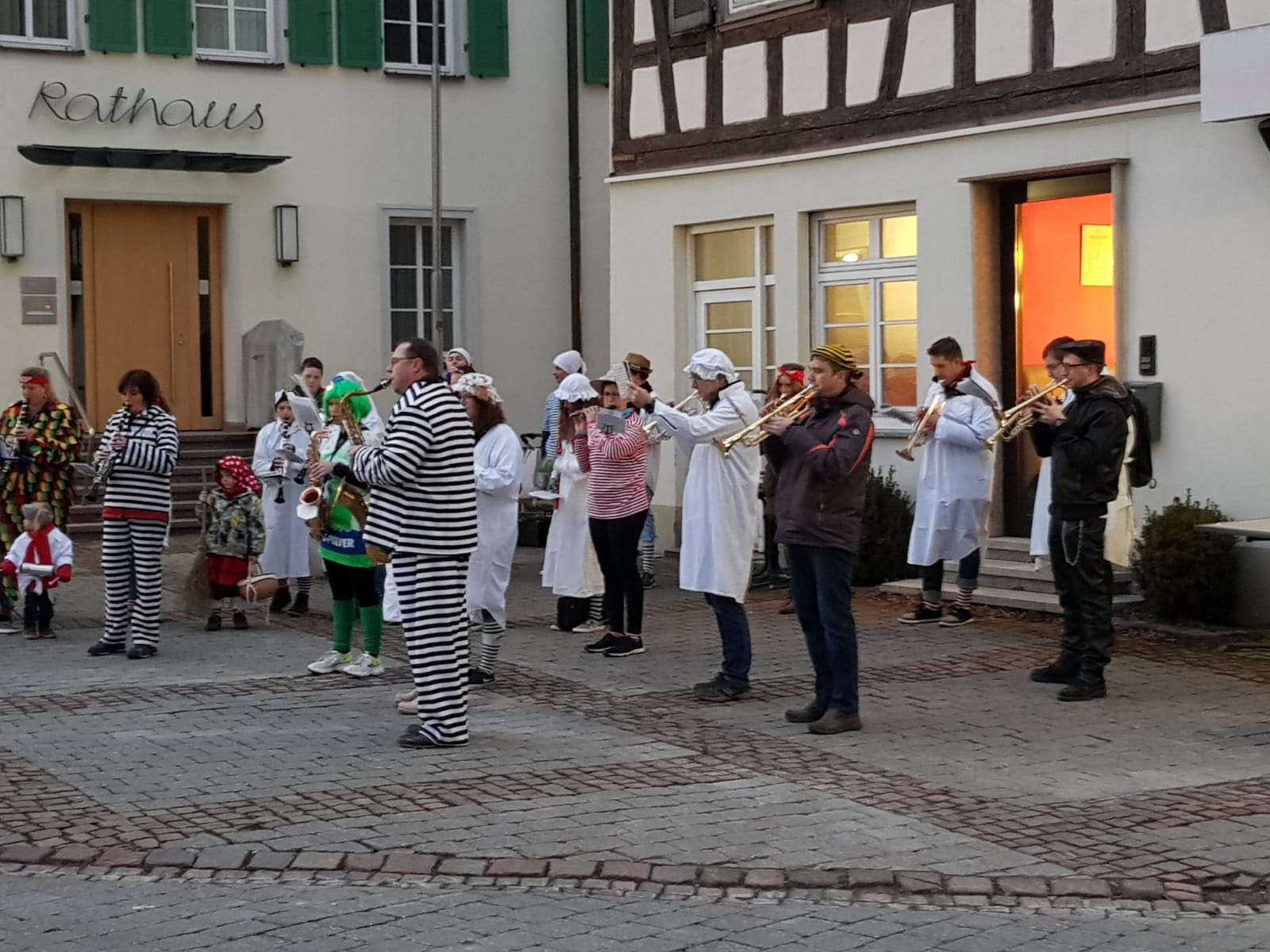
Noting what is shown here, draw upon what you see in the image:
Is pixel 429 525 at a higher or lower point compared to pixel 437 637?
higher

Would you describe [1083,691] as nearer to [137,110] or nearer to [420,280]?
[137,110]

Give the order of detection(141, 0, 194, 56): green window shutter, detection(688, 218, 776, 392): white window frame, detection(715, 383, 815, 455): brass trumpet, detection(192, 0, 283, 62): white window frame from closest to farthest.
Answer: detection(715, 383, 815, 455): brass trumpet, detection(688, 218, 776, 392): white window frame, detection(141, 0, 194, 56): green window shutter, detection(192, 0, 283, 62): white window frame

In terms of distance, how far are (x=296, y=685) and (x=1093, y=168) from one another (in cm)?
690

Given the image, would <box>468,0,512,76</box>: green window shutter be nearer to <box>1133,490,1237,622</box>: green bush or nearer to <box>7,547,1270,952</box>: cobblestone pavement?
<box>1133,490,1237,622</box>: green bush

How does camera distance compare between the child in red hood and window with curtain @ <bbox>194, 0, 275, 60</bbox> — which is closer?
the child in red hood

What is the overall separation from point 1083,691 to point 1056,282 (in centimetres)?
530

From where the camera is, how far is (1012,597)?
Answer: 1350 centimetres

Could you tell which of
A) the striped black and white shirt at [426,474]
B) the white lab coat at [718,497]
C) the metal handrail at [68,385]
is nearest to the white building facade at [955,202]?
the white lab coat at [718,497]

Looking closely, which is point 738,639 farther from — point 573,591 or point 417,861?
point 417,861

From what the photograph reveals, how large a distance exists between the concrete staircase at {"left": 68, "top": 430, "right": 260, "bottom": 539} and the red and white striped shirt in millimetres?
8492

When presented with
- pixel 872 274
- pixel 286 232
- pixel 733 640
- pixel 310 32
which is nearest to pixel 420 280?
pixel 286 232

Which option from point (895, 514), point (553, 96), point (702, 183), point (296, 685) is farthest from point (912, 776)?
point (553, 96)

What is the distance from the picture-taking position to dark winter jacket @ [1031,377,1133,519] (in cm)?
1003

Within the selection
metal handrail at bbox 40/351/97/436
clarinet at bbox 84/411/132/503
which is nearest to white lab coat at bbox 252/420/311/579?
clarinet at bbox 84/411/132/503
